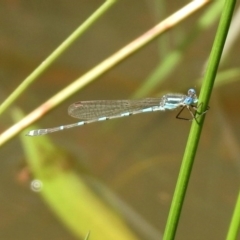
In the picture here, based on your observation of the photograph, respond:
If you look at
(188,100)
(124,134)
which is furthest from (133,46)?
(124,134)

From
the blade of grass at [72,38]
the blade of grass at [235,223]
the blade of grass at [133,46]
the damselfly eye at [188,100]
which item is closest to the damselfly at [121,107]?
the damselfly eye at [188,100]

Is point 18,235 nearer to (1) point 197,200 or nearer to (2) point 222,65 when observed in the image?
(1) point 197,200

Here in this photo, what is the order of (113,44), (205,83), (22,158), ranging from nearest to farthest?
(205,83), (22,158), (113,44)

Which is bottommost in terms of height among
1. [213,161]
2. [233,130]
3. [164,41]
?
[213,161]

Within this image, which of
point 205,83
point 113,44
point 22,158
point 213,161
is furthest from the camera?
point 113,44

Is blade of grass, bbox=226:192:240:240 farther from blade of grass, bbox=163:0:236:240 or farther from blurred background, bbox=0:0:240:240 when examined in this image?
blurred background, bbox=0:0:240:240

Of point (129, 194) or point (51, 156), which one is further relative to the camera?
point (129, 194)

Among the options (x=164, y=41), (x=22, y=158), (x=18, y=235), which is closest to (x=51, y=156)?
(x=22, y=158)
